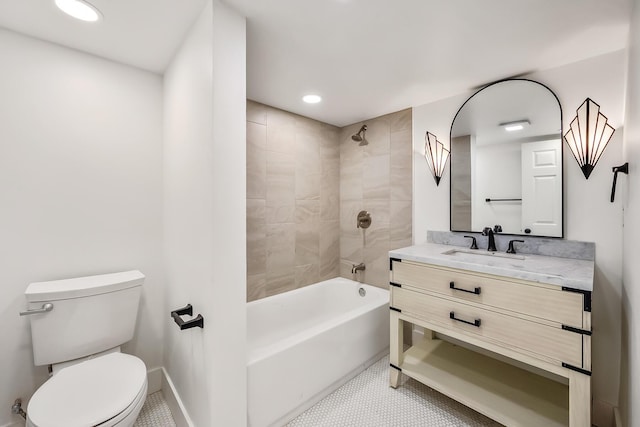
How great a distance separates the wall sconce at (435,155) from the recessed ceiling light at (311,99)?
40.1 inches

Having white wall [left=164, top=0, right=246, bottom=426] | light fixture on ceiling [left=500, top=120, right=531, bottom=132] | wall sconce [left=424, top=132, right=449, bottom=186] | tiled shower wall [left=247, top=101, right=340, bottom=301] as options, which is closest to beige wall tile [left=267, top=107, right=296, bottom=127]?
tiled shower wall [left=247, top=101, right=340, bottom=301]

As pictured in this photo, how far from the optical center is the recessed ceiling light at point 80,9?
4.06ft

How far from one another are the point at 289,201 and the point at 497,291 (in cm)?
179

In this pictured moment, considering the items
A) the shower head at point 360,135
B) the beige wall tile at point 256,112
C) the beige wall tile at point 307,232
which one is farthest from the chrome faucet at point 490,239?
the beige wall tile at point 256,112

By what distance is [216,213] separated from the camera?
1213mm

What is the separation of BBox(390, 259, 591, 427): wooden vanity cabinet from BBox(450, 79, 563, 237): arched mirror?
71cm

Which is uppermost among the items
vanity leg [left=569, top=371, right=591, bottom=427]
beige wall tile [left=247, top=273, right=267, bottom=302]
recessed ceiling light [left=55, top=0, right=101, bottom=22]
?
recessed ceiling light [left=55, top=0, right=101, bottom=22]

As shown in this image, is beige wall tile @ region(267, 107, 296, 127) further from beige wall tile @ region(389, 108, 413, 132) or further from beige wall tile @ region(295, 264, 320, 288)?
beige wall tile @ region(295, 264, 320, 288)

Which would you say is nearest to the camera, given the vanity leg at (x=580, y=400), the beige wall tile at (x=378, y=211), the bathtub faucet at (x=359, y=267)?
the vanity leg at (x=580, y=400)

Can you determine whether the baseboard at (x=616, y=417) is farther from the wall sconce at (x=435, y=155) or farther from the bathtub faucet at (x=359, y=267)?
the bathtub faucet at (x=359, y=267)

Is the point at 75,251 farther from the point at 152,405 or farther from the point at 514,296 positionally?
the point at 514,296

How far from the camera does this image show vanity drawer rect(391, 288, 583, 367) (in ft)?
4.05

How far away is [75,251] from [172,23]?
1.44m

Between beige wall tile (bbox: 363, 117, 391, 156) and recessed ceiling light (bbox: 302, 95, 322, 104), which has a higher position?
recessed ceiling light (bbox: 302, 95, 322, 104)
